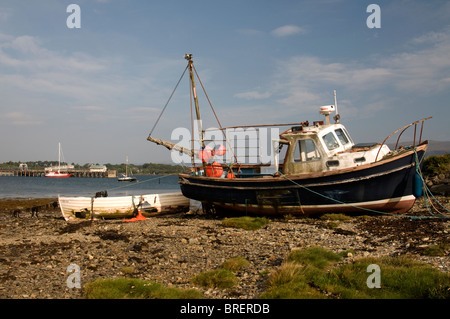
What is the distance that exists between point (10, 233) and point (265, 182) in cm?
1281

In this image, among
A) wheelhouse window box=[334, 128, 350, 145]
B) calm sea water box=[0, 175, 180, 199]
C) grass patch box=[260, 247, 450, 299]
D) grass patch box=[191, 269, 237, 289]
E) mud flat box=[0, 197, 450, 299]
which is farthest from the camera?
calm sea water box=[0, 175, 180, 199]

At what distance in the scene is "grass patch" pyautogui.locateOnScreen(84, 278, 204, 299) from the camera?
656 cm

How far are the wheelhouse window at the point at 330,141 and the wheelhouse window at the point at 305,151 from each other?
0.57m

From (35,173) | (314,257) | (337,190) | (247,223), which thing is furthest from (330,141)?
(35,173)

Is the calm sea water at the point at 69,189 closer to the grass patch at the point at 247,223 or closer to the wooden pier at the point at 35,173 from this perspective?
the grass patch at the point at 247,223

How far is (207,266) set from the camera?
29.4ft

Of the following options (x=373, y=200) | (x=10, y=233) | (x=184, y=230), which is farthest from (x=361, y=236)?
(x=10, y=233)

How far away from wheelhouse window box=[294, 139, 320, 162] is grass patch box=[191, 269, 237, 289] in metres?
9.12

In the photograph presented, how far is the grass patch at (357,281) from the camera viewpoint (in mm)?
5957

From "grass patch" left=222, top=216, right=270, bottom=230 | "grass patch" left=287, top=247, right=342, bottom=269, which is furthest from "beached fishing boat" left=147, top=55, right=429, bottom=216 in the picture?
"grass patch" left=287, top=247, right=342, bottom=269

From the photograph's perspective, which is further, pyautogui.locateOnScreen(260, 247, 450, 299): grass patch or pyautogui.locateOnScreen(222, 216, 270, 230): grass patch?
pyautogui.locateOnScreen(222, 216, 270, 230): grass patch

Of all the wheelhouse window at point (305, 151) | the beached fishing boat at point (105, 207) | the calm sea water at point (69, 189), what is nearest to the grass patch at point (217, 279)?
the wheelhouse window at point (305, 151)

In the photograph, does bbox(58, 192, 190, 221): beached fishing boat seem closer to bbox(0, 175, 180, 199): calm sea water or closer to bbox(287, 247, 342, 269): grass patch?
bbox(0, 175, 180, 199): calm sea water
